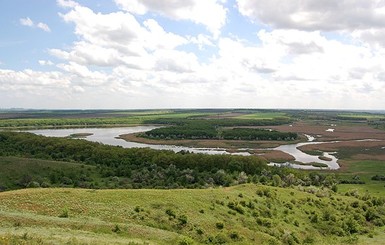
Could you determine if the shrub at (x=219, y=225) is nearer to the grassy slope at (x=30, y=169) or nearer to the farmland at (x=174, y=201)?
the farmland at (x=174, y=201)

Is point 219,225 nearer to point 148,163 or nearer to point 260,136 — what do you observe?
point 148,163

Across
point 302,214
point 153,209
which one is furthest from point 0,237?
point 302,214

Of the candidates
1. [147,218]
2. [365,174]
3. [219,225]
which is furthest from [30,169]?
[365,174]

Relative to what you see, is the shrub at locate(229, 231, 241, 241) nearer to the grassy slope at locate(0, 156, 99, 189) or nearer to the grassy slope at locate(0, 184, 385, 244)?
the grassy slope at locate(0, 184, 385, 244)

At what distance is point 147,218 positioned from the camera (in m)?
33.6

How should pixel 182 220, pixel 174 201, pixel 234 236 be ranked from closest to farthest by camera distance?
pixel 234 236
pixel 182 220
pixel 174 201

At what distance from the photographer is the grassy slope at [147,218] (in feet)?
87.6

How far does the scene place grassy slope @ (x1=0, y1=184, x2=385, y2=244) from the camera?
26703mm

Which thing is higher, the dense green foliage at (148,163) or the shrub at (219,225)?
the shrub at (219,225)

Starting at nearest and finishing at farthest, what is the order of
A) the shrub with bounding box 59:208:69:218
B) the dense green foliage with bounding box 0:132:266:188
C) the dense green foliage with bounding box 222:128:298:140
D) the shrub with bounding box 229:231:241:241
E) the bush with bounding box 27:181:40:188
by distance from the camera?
the shrub with bounding box 59:208:69:218 → the shrub with bounding box 229:231:241:241 → the bush with bounding box 27:181:40:188 → the dense green foliage with bounding box 0:132:266:188 → the dense green foliage with bounding box 222:128:298:140

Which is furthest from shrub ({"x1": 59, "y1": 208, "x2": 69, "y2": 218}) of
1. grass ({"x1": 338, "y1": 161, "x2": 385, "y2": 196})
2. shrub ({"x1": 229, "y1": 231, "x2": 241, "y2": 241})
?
grass ({"x1": 338, "y1": 161, "x2": 385, "y2": 196})

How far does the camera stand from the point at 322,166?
106 m

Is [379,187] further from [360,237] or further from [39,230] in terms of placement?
[39,230]

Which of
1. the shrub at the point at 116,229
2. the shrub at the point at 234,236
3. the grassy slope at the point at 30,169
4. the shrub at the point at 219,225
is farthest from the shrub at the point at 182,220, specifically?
the grassy slope at the point at 30,169
